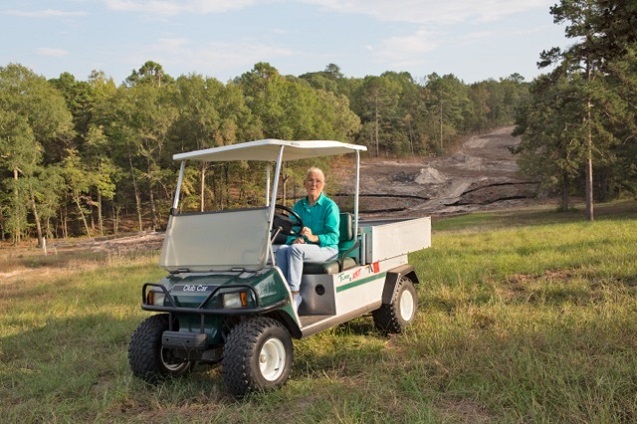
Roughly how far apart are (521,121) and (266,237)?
137ft

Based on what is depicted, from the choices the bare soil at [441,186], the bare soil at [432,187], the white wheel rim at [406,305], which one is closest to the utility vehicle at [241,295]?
the white wheel rim at [406,305]

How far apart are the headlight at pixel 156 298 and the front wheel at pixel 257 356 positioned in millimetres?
901

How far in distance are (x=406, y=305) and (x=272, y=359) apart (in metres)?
2.55

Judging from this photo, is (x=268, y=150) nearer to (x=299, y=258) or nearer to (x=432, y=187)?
(x=299, y=258)

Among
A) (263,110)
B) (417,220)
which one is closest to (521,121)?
(263,110)

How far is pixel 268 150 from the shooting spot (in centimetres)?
618

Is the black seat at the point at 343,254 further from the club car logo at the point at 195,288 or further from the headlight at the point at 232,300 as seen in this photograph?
the club car logo at the point at 195,288

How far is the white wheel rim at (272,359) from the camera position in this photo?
4973 mm

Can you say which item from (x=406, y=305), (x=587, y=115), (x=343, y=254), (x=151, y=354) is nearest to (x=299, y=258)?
(x=343, y=254)

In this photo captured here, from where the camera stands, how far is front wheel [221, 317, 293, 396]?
4.68 m

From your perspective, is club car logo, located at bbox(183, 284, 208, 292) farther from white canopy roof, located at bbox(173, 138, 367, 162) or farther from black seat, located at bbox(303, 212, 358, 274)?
white canopy roof, located at bbox(173, 138, 367, 162)

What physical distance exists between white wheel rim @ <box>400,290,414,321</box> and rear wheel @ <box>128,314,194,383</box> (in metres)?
2.85

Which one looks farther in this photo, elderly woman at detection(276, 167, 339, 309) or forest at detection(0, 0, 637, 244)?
forest at detection(0, 0, 637, 244)

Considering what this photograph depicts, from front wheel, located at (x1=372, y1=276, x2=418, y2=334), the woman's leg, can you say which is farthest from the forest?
the woman's leg
